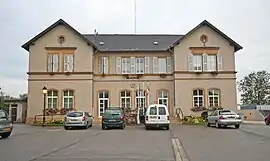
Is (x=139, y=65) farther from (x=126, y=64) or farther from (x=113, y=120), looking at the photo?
(x=113, y=120)

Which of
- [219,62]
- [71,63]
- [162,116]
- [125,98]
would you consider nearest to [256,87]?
[219,62]

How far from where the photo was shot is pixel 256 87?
8544cm

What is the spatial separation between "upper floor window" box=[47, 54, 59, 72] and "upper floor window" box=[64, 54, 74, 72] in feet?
2.76

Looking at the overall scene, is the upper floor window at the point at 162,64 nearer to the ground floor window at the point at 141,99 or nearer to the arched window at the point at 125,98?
the ground floor window at the point at 141,99

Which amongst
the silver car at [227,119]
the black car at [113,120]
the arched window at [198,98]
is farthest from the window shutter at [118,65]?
the silver car at [227,119]

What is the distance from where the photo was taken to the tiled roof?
39625mm

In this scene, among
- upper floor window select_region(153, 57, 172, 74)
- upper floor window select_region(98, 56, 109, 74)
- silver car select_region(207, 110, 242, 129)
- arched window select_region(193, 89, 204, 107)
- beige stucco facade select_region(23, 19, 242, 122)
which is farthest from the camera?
upper floor window select_region(153, 57, 172, 74)

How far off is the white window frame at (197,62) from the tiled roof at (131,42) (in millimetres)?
3448

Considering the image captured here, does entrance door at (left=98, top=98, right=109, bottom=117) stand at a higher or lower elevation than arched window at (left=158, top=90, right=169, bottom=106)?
lower

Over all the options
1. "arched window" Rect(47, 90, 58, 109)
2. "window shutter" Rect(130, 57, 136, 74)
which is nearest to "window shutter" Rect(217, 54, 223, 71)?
"window shutter" Rect(130, 57, 136, 74)

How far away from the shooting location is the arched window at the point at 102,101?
38625 mm

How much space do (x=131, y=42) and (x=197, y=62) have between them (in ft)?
26.2

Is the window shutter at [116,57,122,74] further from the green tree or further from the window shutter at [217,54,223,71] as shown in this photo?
the green tree

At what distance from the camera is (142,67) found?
3953 cm
